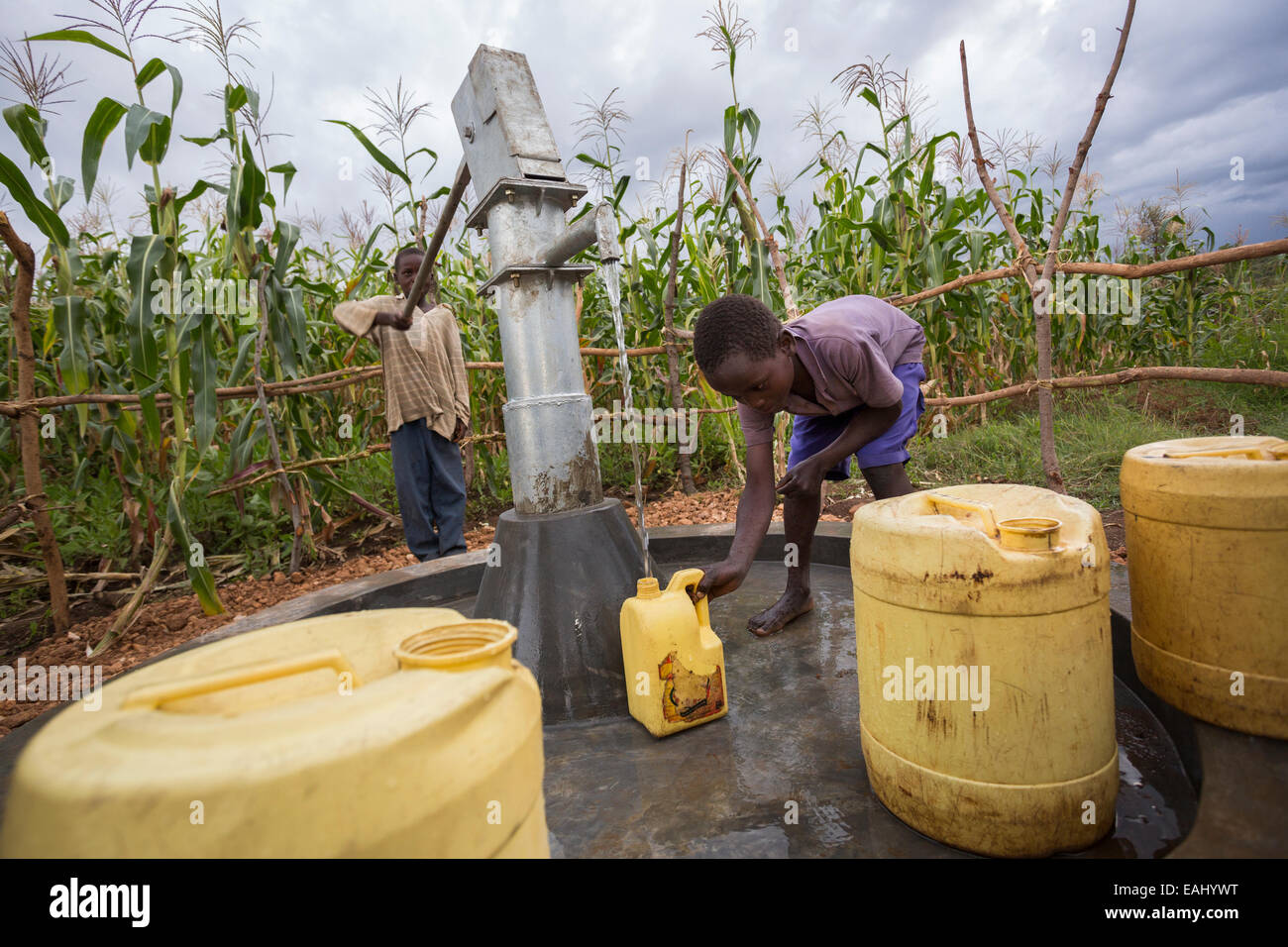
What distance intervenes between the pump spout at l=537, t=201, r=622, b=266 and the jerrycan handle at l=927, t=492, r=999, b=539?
976 mm

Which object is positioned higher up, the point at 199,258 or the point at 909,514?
the point at 199,258

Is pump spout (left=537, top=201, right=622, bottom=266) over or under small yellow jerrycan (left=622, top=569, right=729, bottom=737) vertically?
over

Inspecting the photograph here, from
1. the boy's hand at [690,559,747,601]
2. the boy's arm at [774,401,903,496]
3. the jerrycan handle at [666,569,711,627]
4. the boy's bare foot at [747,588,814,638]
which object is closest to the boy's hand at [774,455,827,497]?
the boy's arm at [774,401,903,496]

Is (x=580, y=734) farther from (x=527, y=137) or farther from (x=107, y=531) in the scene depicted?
(x=107, y=531)

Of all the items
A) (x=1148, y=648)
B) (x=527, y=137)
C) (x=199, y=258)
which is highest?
(x=199, y=258)

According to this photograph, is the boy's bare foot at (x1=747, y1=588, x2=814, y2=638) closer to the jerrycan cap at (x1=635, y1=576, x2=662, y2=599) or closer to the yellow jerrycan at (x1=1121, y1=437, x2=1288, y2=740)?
the jerrycan cap at (x1=635, y1=576, x2=662, y2=599)

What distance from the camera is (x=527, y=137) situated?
190 centimetres

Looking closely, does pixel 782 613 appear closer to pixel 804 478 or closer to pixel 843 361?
pixel 804 478

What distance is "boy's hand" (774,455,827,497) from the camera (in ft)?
6.39

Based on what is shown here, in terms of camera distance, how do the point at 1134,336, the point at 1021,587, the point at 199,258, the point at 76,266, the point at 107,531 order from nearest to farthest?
1. the point at 1021,587
2. the point at 76,266
3. the point at 107,531
4. the point at 199,258
5. the point at 1134,336

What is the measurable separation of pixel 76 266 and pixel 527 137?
2247 millimetres

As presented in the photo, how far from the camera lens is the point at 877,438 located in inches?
83.0
